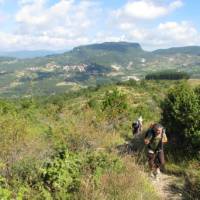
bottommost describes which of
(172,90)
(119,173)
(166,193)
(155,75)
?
(155,75)

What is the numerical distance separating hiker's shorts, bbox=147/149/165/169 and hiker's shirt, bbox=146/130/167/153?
90 millimetres

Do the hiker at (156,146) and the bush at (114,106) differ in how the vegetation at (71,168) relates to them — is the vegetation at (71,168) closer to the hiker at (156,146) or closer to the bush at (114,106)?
the hiker at (156,146)

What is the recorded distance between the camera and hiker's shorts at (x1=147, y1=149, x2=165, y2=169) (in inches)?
413

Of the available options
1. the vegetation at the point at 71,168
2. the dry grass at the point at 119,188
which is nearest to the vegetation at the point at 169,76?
the vegetation at the point at 71,168

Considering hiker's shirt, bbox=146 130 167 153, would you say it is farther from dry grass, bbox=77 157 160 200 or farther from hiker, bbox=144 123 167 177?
dry grass, bbox=77 157 160 200

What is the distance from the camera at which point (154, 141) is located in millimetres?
10578

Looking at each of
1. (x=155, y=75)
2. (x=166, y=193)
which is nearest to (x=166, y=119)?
(x=166, y=193)

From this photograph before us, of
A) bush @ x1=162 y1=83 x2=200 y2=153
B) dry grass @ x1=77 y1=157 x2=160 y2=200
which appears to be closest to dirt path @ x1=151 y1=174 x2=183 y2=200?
dry grass @ x1=77 y1=157 x2=160 y2=200

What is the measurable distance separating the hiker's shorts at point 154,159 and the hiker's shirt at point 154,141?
9cm

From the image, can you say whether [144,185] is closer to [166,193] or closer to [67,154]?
[166,193]

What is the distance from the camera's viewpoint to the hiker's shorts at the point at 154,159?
34.4ft

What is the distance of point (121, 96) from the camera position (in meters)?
25.0

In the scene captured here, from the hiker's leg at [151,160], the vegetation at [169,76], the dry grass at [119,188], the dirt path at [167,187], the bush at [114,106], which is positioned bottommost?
the vegetation at [169,76]

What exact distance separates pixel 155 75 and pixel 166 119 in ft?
562
